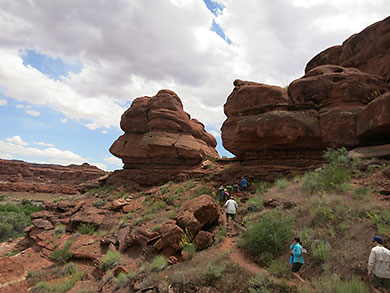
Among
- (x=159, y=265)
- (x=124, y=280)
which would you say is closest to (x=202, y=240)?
(x=159, y=265)

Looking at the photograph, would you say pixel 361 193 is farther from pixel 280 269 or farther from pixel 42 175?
pixel 42 175

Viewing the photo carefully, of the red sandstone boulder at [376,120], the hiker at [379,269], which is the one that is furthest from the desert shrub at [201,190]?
the hiker at [379,269]

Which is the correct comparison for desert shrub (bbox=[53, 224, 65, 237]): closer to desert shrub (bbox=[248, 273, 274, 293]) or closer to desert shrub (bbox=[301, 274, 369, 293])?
desert shrub (bbox=[248, 273, 274, 293])

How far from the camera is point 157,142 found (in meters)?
22.8

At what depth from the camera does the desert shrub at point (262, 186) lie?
12.6 meters

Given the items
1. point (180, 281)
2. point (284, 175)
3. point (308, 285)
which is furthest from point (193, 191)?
point (308, 285)

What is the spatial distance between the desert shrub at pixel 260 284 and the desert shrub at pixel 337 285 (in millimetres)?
775

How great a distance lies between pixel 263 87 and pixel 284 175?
21.1 feet

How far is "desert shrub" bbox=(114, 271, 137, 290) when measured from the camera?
729 cm

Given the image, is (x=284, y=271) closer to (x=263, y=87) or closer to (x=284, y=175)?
(x=284, y=175)

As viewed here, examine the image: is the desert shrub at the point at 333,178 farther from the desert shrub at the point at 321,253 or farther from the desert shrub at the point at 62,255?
the desert shrub at the point at 62,255

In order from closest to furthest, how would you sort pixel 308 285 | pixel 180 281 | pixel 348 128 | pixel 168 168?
pixel 308 285 → pixel 180 281 → pixel 348 128 → pixel 168 168

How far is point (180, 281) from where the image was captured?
6.03m

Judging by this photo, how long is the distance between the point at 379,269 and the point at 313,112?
440 inches
